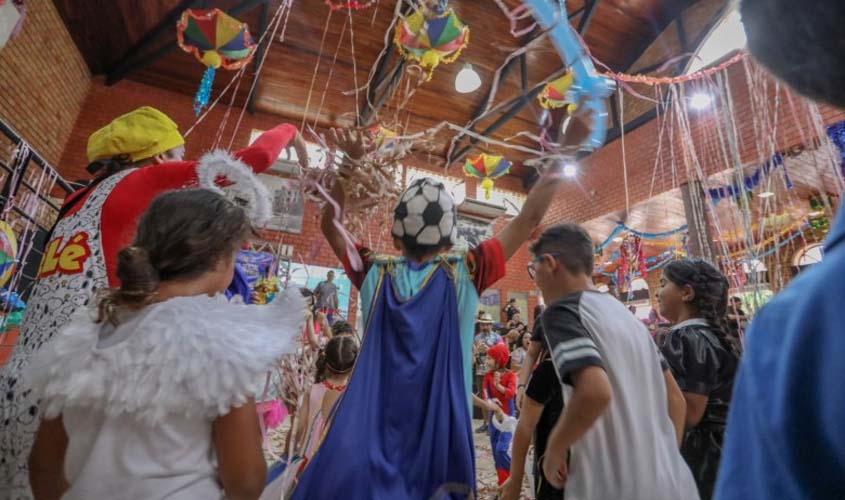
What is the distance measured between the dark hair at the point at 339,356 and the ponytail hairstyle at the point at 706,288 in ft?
5.88

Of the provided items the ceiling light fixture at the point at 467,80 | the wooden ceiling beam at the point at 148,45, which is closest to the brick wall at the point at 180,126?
the wooden ceiling beam at the point at 148,45

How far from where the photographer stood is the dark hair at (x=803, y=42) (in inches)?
10.8

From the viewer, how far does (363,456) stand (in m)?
0.82

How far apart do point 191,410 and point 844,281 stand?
0.79 metres

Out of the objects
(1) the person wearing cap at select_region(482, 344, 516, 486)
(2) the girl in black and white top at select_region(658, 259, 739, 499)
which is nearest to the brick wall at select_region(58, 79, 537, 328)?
(1) the person wearing cap at select_region(482, 344, 516, 486)

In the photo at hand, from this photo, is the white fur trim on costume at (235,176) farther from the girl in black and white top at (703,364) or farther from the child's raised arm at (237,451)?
the girl in black and white top at (703,364)

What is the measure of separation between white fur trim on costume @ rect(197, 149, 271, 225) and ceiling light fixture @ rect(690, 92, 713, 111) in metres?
6.40

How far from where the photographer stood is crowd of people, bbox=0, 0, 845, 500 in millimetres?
265

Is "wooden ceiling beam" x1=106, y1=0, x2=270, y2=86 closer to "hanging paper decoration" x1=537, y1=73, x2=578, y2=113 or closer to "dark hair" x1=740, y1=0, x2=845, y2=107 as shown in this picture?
"hanging paper decoration" x1=537, y1=73, x2=578, y2=113

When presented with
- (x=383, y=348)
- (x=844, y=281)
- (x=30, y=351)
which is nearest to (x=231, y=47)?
(x=30, y=351)

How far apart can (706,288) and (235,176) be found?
172cm

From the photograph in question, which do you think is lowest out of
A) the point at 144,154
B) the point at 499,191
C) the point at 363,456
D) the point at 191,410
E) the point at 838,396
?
the point at 363,456

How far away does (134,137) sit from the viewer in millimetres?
A: 1160

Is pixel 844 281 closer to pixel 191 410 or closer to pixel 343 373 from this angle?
pixel 191 410
